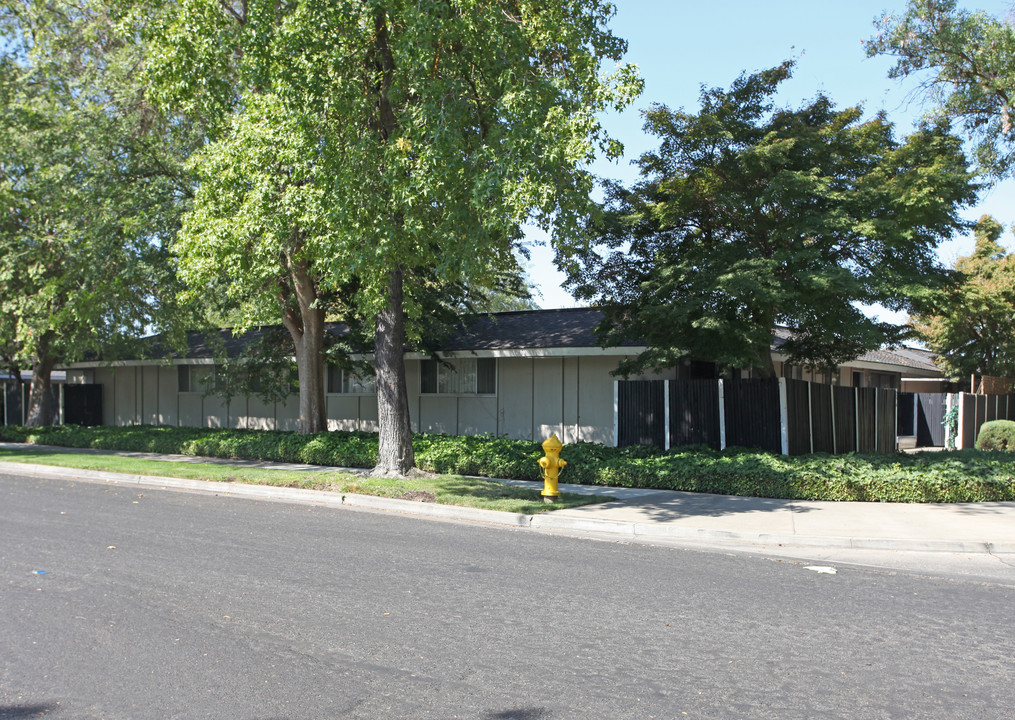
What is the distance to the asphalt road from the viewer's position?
452 centimetres

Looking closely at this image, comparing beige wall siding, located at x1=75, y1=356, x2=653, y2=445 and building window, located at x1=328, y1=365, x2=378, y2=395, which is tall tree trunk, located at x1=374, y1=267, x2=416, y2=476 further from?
building window, located at x1=328, y1=365, x2=378, y2=395

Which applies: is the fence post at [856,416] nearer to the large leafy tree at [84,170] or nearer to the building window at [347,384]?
the building window at [347,384]

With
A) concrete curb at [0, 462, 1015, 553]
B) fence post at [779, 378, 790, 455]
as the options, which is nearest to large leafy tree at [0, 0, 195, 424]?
concrete curb at [0, 462, 1015, 553]

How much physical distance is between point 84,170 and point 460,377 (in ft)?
35.2

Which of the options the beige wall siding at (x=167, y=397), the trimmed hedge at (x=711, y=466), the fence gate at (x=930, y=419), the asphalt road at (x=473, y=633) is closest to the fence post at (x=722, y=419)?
the trimmed hedge at (x=711, y=466)

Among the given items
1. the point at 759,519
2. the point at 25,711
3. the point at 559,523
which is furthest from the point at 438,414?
the point at 25,711

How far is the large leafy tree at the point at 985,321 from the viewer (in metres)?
28.1

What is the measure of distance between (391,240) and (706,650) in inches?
339

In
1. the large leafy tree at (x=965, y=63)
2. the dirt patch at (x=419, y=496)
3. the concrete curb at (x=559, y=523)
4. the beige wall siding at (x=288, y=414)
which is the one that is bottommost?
the concrete curb at (x=559, y=523)

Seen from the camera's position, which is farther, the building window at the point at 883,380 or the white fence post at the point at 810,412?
the building window at the point at 883,380

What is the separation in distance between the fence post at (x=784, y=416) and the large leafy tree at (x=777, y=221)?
0.80m

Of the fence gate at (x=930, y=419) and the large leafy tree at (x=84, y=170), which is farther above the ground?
the large leafy tree at (x=84, y=170)

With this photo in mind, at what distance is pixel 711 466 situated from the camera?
13773 millimetres

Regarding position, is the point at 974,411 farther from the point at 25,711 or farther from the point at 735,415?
the point at 25,711
